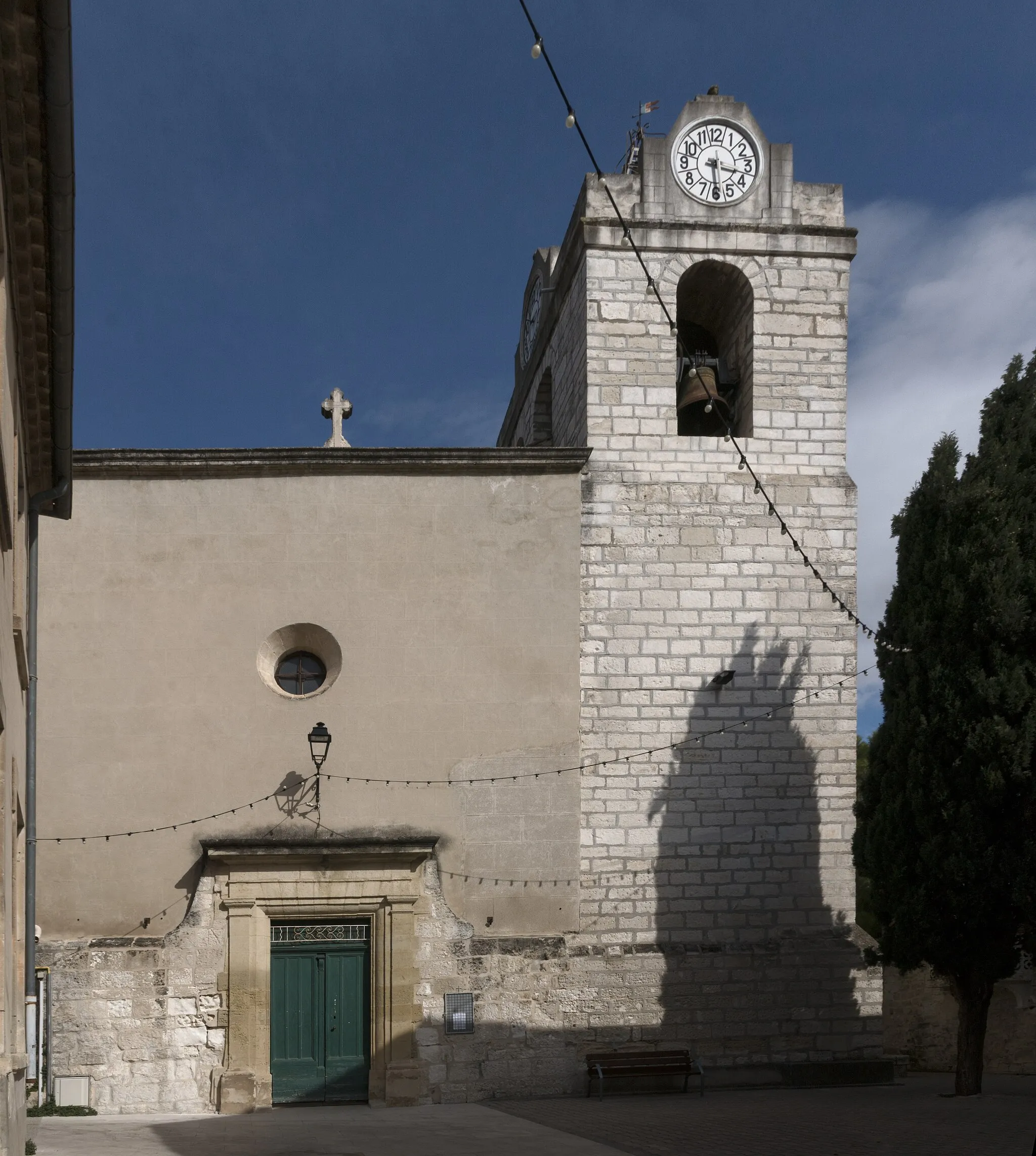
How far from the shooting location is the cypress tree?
11047 mm

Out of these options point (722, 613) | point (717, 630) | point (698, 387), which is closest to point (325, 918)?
point (717, 630)

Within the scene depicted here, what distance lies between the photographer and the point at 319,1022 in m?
12.2

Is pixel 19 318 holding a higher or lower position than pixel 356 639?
higher

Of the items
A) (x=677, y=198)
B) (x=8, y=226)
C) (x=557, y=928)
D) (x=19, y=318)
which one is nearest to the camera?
(x=8, y=226)

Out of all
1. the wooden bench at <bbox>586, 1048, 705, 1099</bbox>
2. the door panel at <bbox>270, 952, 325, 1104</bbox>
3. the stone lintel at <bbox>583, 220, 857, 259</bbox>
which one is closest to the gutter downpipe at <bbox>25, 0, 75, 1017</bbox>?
the door panel at <bbox>270, 952, 325, 1104</bbox>

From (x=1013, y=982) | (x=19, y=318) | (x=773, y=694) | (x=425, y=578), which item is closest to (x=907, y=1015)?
(x=1013, y=982)

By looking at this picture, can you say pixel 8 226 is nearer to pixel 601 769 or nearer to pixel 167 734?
pixel 167 734

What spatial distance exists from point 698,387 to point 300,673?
4.71m

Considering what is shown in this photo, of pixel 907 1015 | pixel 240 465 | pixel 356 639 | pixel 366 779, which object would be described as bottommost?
pixel 907 1015

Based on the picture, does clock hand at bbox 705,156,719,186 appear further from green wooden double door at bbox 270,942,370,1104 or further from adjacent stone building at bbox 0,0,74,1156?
green wooden double door at bbox 270,942,370,1104

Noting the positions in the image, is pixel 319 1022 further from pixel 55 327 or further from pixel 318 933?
pixel 55 327

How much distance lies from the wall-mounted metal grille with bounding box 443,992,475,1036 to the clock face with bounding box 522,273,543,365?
299 inches

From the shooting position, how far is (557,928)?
40.9ft

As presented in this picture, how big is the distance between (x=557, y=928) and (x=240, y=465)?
5157mm
